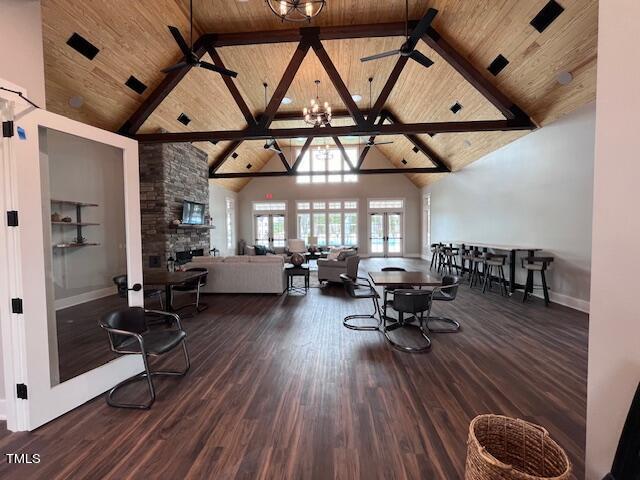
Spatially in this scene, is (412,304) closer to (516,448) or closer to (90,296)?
(516,448)

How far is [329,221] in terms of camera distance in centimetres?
1334

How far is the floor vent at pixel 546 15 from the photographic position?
349 cm

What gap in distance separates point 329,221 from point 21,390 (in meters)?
11.9

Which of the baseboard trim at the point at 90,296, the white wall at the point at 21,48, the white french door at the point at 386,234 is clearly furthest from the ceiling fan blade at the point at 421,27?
the white french door at the point at 386,234

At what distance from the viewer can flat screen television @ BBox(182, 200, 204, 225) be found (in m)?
7.49

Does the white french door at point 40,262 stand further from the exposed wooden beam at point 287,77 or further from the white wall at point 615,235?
the exposed wooden beam at point 287,77

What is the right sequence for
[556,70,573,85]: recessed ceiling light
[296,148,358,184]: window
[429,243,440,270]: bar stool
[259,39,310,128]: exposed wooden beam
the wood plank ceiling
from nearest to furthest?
the wood plank ceiling < [556,70,573,85]: recessed ceiling light < [259,39,310,128]: exposed wooden beam < [429,243,440,270]: bar stool < [296,148,358,184]: window

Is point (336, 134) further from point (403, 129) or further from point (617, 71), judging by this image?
point (617, 71)

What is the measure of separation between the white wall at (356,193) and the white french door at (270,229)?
292 millimetres

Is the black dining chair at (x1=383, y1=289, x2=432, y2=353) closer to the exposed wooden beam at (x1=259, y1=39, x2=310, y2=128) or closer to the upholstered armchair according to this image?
the upholstered armchair

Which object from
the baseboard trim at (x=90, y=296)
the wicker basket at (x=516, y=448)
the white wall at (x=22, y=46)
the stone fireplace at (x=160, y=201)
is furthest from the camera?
the stone fireplace at (x=160, y=201)

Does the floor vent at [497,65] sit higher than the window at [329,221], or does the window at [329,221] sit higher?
the floor vent at [497,65]

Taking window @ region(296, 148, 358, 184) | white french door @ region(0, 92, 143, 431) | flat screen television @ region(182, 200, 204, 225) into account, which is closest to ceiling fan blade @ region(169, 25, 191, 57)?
white french door @ region(0, 92, 143, 431)

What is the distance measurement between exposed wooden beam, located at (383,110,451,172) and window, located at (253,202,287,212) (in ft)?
21.4
